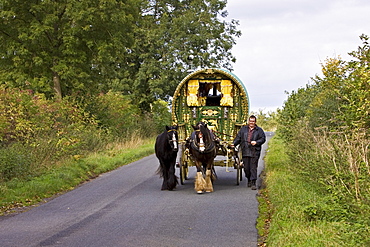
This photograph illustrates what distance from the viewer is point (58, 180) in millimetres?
15234

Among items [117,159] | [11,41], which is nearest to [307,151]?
[117,159]

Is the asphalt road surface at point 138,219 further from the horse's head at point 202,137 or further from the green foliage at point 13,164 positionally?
the green foliage at point 13,164

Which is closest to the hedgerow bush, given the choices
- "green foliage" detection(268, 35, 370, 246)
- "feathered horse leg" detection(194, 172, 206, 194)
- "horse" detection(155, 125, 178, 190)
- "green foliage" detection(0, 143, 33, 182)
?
"green foliage" detection(0, 143, 33, 182)

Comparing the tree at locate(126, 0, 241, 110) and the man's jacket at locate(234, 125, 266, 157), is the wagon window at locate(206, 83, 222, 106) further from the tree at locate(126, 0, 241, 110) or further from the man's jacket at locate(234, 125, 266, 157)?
the tree at locate(126, 0, 241, 110)

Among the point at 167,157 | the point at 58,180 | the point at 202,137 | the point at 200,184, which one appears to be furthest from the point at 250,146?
the point at 58,180

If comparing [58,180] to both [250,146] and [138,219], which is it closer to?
[250,146]

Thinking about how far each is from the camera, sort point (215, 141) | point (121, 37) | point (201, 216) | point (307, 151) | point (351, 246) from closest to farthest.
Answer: point (351, 246), point (201, 216), point (307, 151), point (215, 141), point (121, 37)

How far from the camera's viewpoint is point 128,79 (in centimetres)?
3947

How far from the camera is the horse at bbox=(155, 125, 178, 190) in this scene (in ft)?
46.4

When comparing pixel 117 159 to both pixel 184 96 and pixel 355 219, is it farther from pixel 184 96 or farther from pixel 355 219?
pixel 355 219

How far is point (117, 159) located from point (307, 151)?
10.6 metres

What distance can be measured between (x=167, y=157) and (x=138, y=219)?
4562 mm

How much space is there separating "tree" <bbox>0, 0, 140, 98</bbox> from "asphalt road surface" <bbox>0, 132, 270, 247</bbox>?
11897mm

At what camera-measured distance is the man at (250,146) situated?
1432 cm
